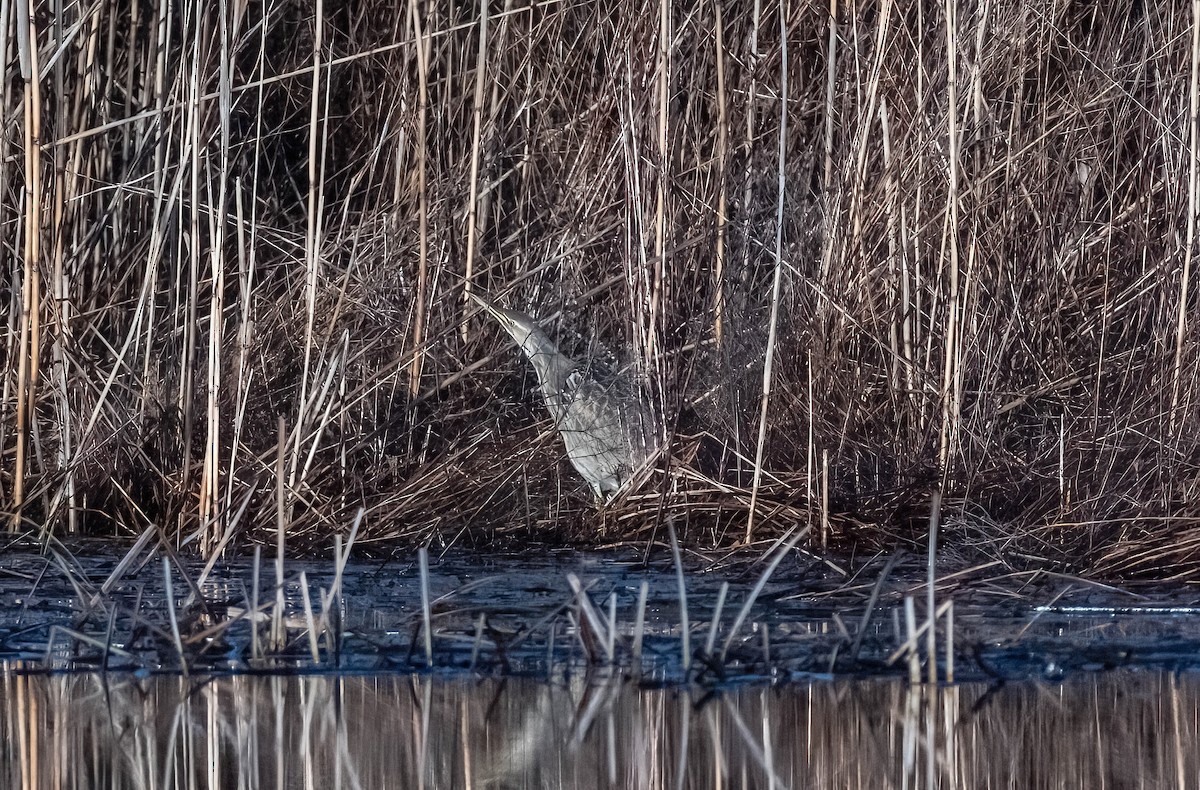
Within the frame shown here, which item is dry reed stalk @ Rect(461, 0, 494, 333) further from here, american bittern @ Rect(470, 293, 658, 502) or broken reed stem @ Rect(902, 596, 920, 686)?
broken reed stem @ Rect(902, 596, 920, 686)

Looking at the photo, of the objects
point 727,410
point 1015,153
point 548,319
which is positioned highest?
→ point 1015,153

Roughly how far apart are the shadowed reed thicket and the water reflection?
3.81 ft

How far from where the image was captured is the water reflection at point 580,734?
236 centimetres

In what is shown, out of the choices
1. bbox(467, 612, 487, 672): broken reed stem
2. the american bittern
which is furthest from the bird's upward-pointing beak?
bbox(467, 612, 487, 672): broken reed stem

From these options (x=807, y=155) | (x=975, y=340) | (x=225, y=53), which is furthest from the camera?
(x=807, y=155)

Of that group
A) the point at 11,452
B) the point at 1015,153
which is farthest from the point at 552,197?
the point at 11,452

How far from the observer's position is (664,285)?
14.9 ft

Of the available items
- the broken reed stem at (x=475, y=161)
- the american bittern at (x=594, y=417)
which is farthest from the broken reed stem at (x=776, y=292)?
the broken reed stem at (x=475, y=161)

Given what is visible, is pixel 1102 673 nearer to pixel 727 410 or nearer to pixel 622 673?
pixel 622 673

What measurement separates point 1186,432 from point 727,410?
45.5 inches

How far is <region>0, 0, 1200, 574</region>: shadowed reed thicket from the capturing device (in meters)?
4.32

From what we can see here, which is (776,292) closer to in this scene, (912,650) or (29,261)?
(912,650)

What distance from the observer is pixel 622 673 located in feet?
9.70

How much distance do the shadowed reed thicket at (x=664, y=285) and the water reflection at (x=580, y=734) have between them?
116 centimetres
